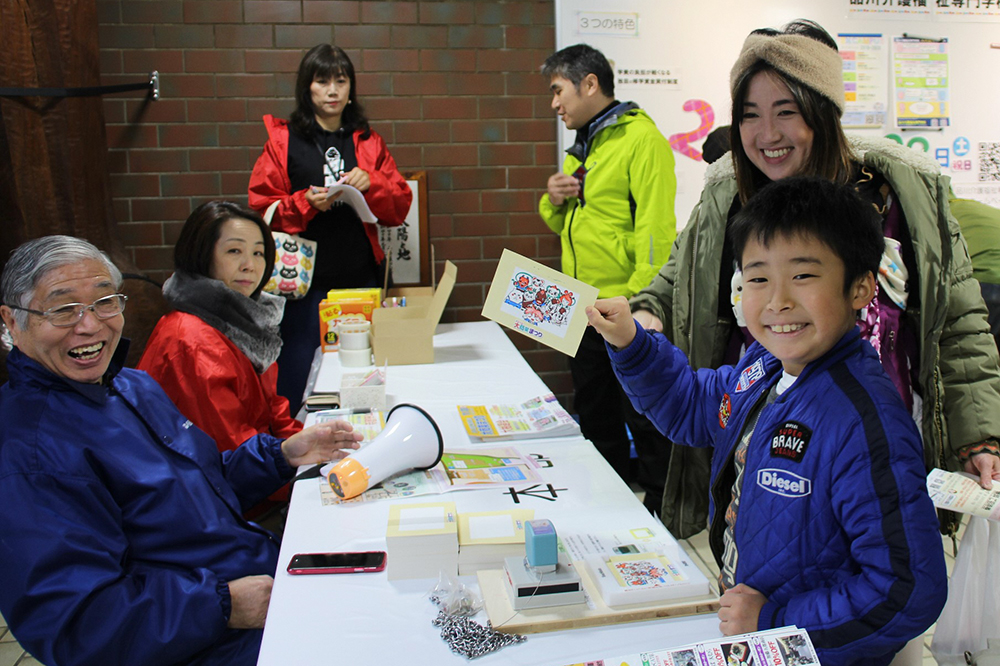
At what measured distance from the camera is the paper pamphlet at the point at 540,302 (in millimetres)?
1484

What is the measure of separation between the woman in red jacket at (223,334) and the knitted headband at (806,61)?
1.48 meters

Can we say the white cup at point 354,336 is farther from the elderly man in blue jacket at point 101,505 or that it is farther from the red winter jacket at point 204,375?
the elderly man in blue jacket at point 101,505

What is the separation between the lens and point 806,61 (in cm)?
145

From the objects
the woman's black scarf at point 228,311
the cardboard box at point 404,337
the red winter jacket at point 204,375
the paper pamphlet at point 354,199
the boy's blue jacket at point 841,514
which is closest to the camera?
the boy's blue jacket at point 841,514

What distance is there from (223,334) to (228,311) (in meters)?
0.07

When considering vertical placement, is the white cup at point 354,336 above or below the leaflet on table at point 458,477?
above

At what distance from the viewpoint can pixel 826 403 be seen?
1.08 metres

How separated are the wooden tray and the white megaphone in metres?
0.47

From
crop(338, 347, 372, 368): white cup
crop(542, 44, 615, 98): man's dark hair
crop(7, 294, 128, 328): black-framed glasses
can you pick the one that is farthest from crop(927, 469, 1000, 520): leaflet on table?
crop(542, 44, 615, 98): man's dark hair

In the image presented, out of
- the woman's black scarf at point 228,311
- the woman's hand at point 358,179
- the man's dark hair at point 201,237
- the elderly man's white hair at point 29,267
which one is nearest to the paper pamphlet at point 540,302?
the elderly man's white hair at point 29,267

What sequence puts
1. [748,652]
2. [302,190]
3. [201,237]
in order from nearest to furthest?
[748,652], [201,237], [302,190]

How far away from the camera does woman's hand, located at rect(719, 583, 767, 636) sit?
3.40 feet

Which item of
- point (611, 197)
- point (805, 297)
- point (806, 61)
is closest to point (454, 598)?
point (805, 297)

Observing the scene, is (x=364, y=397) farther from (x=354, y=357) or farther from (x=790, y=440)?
(x=790, y=440)
